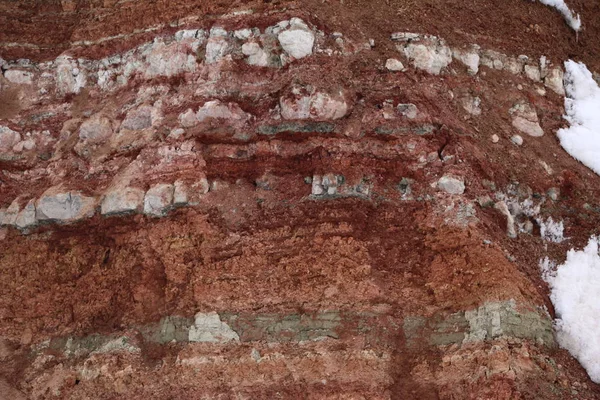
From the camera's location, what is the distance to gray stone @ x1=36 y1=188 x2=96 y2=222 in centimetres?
1697

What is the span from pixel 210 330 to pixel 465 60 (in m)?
8.38

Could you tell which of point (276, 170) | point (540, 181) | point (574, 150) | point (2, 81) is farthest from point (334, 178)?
point (2, 81)

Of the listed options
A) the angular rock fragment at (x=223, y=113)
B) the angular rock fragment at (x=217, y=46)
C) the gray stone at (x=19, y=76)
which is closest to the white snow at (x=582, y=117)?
the angular rock fragment at (x=223, y=113)

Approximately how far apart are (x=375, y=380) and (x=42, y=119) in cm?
1073

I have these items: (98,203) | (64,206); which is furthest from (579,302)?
(64,206)

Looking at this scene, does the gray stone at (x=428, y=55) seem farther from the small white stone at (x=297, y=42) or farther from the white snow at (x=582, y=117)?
the white snow at (x=582, y=117)

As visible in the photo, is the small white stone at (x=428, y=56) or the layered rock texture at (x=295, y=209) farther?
the small white stone at (x=428, y=56)

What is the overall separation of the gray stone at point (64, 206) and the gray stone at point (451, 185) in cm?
730

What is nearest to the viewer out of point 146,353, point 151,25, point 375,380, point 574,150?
point 375,380

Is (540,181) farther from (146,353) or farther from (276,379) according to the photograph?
(146,353)

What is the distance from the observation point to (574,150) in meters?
17.8

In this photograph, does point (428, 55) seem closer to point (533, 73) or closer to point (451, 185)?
point (533, 73)

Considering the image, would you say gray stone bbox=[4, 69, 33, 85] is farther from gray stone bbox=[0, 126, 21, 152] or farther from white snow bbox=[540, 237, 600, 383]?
white snow bbox=[540, 237, 600, 383]

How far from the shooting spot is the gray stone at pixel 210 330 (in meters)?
14.5
